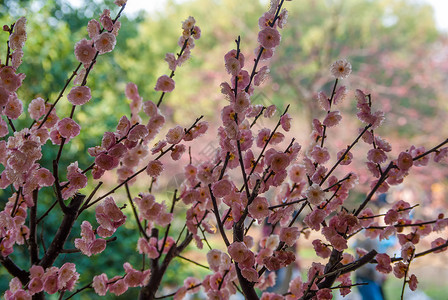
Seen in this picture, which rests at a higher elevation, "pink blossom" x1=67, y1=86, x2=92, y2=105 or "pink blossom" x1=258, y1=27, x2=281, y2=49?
"pink blossom" x1=258, y1=27, x2=281, y2=49

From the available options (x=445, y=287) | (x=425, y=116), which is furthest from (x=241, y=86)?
(x=425, y=116)

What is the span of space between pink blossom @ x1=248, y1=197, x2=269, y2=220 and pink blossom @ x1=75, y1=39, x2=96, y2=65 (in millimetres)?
287

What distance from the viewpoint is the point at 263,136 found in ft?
1.91

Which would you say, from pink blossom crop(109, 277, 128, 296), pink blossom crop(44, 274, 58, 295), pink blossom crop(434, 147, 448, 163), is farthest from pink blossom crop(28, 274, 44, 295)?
pink blossom crop(434, 147, 448, 163)

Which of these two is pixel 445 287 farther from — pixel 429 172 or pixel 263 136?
pixel 263 136

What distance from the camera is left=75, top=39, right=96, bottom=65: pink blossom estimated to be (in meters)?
0.52

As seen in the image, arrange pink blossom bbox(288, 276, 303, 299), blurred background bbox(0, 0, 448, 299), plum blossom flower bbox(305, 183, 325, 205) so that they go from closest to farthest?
1. plum blossom flower bbox(305, 183, 325, 205)
2. pink blossom bbox(288, 276, 303, 299)
3. blurred background bbox(0, 0, 448, 299)

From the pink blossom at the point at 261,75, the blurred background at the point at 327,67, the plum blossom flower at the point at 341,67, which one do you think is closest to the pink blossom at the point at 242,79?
the pink blossom at the point at 261,75

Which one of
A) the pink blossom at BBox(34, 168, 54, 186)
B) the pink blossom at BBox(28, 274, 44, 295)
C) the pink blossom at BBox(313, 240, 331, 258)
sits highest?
the pink blossom at BBox(313, 240, 331, 258)

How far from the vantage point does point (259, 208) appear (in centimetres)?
51

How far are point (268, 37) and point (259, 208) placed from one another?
22cm

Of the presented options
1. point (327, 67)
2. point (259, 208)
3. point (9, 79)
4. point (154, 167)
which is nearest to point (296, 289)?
point (259, 208)

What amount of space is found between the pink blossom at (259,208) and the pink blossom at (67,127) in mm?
255

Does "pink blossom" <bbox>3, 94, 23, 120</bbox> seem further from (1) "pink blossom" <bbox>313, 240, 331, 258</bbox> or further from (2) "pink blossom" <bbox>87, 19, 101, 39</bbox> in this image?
(1) "pink blossom" <bbox>313, 240, 331, 258</bbox>
